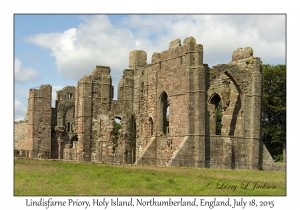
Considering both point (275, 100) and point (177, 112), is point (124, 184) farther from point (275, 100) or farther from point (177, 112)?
point (275, 100)

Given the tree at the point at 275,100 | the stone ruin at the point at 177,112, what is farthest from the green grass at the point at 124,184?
the tree at the point at 275,100

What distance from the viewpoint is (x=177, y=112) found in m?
29.9

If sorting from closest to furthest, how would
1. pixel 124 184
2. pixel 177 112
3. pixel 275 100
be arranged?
1. pixel 124 184
2. pixel 177 112
3. pixel 275 100

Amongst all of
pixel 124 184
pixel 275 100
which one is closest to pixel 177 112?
pixel 124 184

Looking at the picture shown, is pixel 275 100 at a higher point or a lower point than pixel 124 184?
higher

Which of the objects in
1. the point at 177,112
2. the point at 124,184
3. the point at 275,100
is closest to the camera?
the point at 124,184

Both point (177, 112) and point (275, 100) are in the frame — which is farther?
point (275, 100)

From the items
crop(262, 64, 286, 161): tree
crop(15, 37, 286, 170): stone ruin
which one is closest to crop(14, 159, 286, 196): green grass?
crop(15, 37, 286, 170): stone ruin

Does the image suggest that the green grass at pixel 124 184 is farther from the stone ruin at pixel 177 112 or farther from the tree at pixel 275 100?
the tree at pixel 275 100

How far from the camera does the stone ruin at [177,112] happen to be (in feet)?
93.7

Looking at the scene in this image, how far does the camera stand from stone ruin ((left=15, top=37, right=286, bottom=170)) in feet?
93.7

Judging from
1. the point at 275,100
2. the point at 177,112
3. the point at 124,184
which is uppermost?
the point at 275,100
